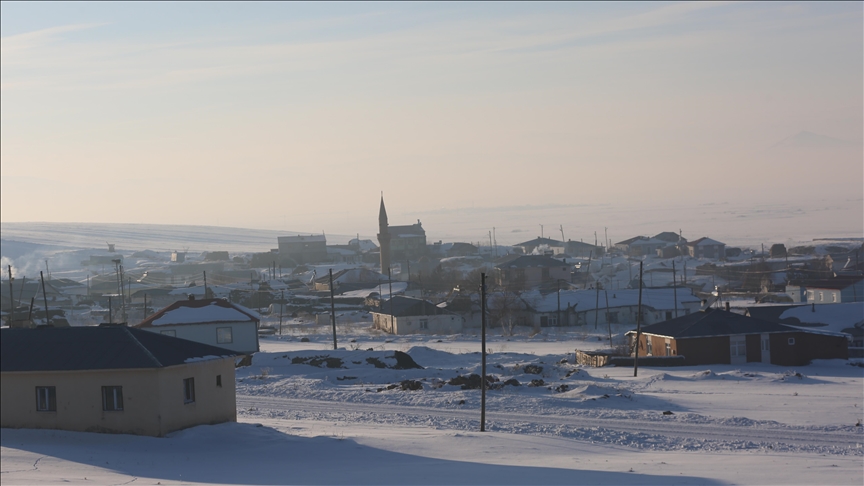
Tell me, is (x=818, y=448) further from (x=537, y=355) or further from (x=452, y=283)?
(x=452, y=283)

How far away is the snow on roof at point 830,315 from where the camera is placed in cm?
4966

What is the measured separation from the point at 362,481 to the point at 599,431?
9.44 metres

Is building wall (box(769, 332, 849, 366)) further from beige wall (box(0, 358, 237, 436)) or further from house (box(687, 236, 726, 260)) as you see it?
house (box(687, 236, 726, 260))

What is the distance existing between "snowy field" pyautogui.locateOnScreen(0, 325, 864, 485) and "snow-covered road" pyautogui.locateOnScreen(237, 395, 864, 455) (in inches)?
2.5

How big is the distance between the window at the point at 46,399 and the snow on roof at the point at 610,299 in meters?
52.6

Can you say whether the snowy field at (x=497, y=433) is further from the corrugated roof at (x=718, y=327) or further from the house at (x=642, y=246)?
the house at (x=642, y=246)

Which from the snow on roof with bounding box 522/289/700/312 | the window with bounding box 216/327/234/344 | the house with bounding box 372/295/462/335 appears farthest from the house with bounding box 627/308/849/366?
the house with bounding box 372/295/462/335

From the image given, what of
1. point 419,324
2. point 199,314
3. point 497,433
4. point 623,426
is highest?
point 199,314

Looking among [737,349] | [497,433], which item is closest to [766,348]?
[737,349]

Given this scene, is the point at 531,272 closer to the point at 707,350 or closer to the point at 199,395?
the point at 707,350

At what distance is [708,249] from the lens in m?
136

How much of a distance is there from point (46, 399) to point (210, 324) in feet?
91.9

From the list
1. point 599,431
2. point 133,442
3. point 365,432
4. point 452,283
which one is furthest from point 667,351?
point 452,283

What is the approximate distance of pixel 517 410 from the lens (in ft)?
90.7
